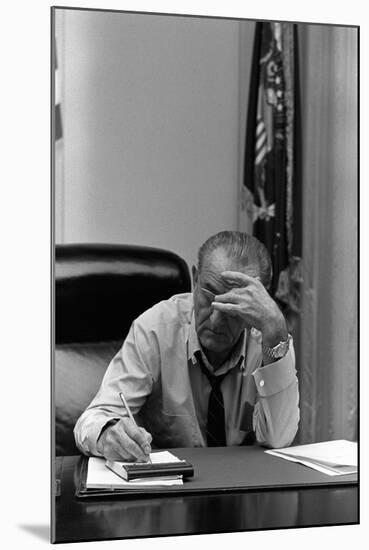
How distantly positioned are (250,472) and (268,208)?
63 cm

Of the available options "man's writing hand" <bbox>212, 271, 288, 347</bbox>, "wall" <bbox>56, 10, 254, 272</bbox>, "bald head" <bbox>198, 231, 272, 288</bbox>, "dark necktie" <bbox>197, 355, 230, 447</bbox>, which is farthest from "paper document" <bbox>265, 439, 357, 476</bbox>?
"wall" <bbox>56, 10, 254, 272</bbox>

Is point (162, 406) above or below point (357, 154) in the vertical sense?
below

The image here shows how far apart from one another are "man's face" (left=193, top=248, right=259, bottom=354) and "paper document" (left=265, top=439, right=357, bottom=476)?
289mm

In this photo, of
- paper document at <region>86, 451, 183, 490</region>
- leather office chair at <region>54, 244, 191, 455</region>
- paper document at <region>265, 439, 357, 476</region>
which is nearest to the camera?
paper document at <region>86, 451, 183, 490</region>

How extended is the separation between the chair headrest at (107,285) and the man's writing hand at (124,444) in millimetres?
213

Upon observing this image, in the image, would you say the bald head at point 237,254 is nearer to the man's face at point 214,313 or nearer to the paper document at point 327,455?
the man's face at point 214,313

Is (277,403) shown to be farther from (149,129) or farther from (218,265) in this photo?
(149,129)

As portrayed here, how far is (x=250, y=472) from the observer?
251 cm

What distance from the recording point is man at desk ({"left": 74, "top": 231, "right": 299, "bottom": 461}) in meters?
A: 2.49

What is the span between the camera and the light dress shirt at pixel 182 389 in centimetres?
248

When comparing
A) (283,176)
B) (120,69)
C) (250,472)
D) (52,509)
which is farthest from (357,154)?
(52,509)

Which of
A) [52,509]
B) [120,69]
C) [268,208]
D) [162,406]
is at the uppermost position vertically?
[120,69]

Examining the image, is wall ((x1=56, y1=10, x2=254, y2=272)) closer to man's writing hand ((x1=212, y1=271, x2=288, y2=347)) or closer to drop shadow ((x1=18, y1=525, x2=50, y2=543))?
man's writing hand ((x1=212, y1=271, x2=288, y2=347))

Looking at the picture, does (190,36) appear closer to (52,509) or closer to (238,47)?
(238,47)
